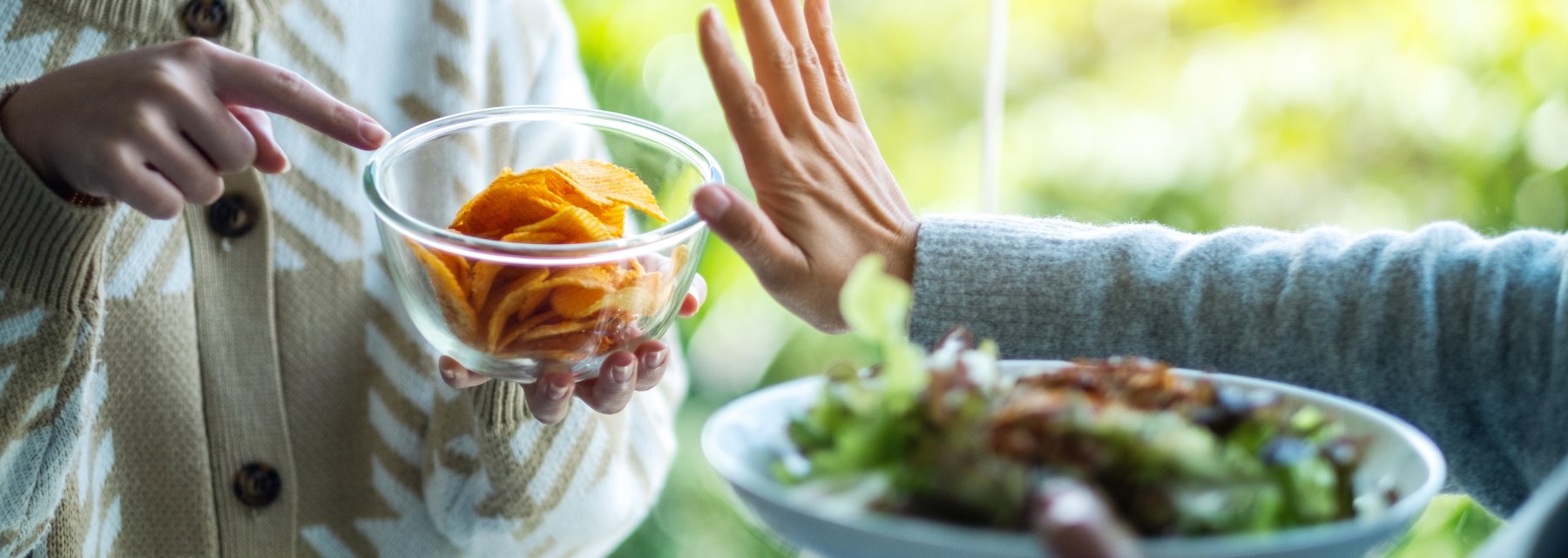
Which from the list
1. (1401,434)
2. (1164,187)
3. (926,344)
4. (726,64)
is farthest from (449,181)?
(1164,187)

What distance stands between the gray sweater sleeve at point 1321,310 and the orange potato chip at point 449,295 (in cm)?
27

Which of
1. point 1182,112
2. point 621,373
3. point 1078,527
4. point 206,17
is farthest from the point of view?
point 1182,112

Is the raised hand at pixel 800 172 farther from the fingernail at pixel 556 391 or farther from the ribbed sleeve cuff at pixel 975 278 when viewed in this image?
the fingernail at pixel 556 391

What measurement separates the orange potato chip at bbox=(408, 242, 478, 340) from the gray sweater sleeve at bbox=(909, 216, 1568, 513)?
27 cm

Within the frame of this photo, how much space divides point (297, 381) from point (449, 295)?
47cm

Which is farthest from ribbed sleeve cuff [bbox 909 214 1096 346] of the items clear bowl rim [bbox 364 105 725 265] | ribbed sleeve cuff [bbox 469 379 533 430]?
ribbed sleeve cuff [bbox 469 379 533 430]

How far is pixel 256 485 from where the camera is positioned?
3.12 ft

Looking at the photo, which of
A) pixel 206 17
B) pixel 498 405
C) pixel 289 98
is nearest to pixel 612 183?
pixel 289 98

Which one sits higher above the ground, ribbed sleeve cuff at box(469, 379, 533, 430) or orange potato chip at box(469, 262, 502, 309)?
orange potato chip at box(469, 262, 502, 309)

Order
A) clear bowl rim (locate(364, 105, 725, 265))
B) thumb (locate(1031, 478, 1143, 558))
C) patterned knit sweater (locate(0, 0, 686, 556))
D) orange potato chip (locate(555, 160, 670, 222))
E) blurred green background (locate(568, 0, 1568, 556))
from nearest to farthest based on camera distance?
thumb (locate(1031, 478, 1143, 558)), clear bowl rim (locate(364, 105, 725, 265)), orange potato chip (locate(555, 160, 670, 222)), patterned knit sweater (locate(0, 0, 686, 556)), blurred green background (locate(568, 0, 1568, 556))

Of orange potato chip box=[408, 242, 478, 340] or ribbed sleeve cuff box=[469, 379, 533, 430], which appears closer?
orange potato chip box=[408, 242, 478, 340]

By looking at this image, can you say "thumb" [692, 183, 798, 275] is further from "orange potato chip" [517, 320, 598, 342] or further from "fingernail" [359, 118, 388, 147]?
"fingernail" [359, 118, 388, 147]

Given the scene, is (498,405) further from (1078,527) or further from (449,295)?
(1078,527)

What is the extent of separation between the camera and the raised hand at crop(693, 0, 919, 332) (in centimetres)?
67
